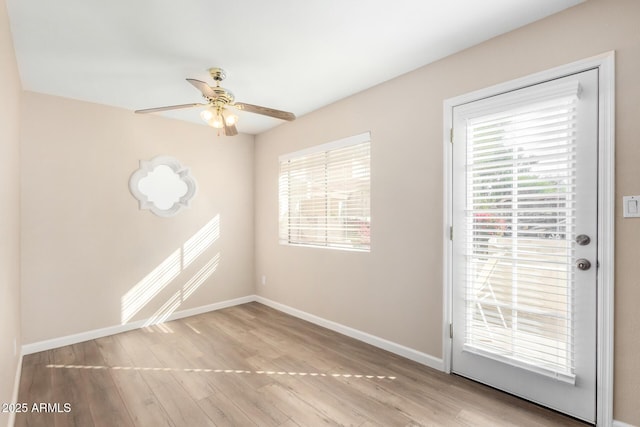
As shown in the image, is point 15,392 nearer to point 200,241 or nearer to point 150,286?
point 150,286

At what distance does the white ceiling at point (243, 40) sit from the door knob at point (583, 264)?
1566mm

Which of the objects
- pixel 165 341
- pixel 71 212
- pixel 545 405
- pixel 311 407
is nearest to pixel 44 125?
pixel 71 212

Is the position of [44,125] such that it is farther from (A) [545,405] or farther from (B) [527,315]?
(A) [545,405]

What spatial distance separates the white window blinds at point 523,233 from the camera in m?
2.02

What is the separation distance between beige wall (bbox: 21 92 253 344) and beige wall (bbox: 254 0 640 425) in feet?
3.22

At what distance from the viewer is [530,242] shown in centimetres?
216

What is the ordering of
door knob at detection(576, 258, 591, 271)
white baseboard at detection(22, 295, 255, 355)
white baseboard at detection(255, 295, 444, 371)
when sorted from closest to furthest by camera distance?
door knob at detection(576, 258, 591, 271) → white baseboard at detection(255, 295, 444, 371) → white baseboard at detection(22, 295, 255, 355)

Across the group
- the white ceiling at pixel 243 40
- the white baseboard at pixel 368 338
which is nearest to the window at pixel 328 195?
the white ceiling at pixel 243 40

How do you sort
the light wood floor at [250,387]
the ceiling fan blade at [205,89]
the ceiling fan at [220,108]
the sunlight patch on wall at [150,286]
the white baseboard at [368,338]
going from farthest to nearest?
the sunlight patch on wall at [150,286], the white baseboard at [368,338], the ceiling fan at [220,108], the ceiling fan blade at [205,89], the light wood floor at [250,387]

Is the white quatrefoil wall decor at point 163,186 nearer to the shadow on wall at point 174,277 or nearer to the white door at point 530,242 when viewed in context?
the shadow on wall at point 174,277

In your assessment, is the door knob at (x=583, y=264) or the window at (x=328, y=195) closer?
the door knob at (x=583, y=264)

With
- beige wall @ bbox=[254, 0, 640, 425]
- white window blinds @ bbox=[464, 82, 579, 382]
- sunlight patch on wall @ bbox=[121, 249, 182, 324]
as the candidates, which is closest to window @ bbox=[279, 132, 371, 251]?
beige wall @ bbox=[254, 0, 640, 425]

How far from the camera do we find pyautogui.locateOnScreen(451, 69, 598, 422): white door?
1.96 m

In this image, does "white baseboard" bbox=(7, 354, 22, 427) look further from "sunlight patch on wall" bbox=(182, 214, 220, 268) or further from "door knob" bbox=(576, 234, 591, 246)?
"door knob" bbox=(576, 234, 591, 246)
